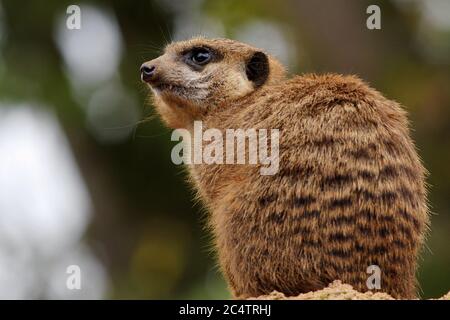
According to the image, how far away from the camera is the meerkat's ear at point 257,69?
9.97 meters

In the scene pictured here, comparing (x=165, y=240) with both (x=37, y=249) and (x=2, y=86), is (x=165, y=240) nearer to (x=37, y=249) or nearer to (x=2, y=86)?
(x=37, y=249)

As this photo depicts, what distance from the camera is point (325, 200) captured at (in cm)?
791

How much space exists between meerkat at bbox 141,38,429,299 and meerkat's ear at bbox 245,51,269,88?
1.04m

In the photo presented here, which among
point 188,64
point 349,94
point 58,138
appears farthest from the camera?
point 58,138

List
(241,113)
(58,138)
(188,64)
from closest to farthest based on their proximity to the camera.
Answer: (241,113) < (188,64) < (58,138)

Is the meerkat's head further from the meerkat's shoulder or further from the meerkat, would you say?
the meerkat

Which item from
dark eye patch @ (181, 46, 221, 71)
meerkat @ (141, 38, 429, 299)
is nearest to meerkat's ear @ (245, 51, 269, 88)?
dark eye patch @ (181, 46, 221, 71)

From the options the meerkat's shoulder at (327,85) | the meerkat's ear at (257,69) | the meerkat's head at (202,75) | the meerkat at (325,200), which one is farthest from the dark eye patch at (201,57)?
the meerkat at (325,200)

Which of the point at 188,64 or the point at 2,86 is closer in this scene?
the point at 188,64

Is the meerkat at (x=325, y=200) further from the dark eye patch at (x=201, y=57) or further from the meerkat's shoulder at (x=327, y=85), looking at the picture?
the dark eye patch at (x=201, y=57)

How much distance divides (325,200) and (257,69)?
2.45 meters
